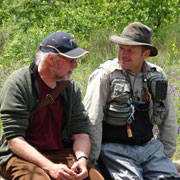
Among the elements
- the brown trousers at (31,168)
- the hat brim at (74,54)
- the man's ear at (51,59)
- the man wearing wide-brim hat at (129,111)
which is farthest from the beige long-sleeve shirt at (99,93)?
the man's ear at (51,59)

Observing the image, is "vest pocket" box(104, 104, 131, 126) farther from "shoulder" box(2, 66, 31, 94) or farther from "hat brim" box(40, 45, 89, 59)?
"shoulder" box(2, 66, 31, 94)

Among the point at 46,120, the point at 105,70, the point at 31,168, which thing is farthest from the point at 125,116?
the point at 31,168

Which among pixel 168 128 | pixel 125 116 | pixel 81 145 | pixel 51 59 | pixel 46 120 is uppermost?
pixel 51 59

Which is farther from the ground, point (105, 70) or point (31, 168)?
point (105, 70)

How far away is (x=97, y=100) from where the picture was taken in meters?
3.32

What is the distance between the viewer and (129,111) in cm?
339

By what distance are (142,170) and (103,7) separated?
21.7 ft

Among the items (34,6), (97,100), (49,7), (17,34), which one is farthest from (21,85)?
(34,6)

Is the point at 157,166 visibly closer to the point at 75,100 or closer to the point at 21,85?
the point at 75,100

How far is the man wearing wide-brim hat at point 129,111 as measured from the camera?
335 centimetres

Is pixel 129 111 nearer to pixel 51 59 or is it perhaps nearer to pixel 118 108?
pixel 118 108

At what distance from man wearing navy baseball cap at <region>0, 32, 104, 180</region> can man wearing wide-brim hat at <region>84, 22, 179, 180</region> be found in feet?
0.83

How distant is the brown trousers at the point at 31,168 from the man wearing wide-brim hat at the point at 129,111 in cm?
35

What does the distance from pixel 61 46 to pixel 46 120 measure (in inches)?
24.4
